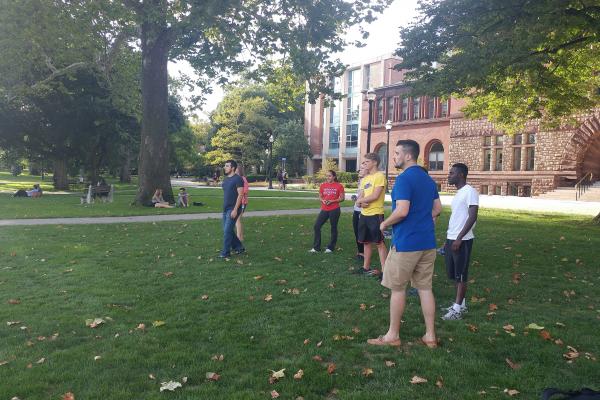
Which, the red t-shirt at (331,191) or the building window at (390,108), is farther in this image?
the building window at (390,108)

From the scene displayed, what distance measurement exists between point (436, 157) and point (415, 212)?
1698 inches

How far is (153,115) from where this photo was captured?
19.4 meters

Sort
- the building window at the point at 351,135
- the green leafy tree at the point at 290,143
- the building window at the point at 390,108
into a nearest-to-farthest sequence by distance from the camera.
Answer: the building window at the point at 390,108
the building window at the point at 351,135
the green leafy tree at the point at 290,143

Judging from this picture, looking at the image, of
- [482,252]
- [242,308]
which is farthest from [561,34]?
[242,308]

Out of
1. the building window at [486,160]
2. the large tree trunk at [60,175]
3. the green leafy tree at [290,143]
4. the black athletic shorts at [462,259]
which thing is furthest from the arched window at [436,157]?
the black athletic shorts at [462,259]

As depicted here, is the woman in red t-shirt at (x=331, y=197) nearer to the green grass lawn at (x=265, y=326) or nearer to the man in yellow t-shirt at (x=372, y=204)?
the green grass lawn at (x=265, y=326)

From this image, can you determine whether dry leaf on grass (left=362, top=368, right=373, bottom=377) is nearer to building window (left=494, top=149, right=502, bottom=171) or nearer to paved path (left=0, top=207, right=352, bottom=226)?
paved path (left=0, top=207, right=352, bottom=226)

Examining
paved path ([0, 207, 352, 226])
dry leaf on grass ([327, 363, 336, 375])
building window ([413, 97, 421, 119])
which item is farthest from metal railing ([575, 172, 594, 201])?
dry leaf on grass ([327, 363, 336, 375])

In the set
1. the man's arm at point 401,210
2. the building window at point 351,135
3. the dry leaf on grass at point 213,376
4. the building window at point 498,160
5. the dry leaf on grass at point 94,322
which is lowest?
the dry leaf on grass at point 213,376

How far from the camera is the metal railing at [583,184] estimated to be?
30.4 m

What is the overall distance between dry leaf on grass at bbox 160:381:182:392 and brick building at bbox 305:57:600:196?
19.9 m

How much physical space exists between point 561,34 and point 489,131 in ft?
92.6

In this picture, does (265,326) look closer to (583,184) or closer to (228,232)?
(228,232)

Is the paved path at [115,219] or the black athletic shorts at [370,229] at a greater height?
the black athletic shorts at [370,229]
